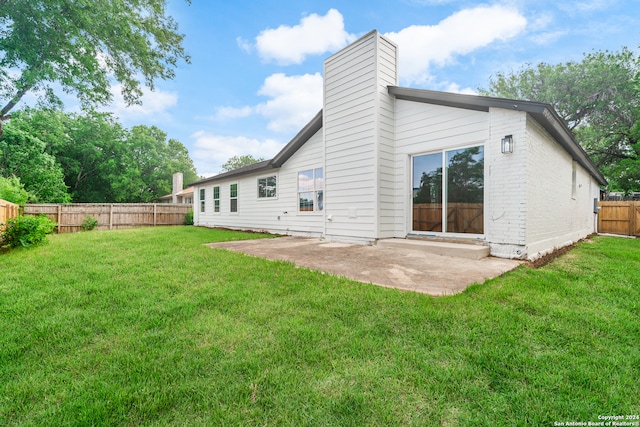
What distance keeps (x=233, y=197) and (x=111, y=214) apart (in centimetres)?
783

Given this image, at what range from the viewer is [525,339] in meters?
2.09

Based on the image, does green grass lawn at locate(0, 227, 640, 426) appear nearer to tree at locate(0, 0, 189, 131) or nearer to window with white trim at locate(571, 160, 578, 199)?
tree at locate(0, 0, 189, 131)

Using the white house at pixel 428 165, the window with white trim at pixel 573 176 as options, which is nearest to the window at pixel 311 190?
the white house at pixel 428 165

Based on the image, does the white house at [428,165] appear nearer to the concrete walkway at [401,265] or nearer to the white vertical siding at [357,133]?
the white vertical siding at [357,133]

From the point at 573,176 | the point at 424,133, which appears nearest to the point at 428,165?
the point at 424,133

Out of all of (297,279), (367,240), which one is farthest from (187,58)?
(297,279)

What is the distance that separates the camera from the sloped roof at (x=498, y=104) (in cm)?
473

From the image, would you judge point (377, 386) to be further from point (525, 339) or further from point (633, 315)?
point (633, 315)

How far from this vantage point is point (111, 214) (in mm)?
15078

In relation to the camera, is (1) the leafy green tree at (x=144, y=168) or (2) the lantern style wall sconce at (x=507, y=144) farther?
(1) the leafy green tree at (x=144, y=168)

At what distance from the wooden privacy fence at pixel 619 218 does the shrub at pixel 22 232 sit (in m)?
20.5

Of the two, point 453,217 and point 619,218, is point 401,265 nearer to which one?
point 453,217

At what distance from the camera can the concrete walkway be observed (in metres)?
3.36

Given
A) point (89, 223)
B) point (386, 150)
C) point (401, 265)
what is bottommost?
point (401, 265)
